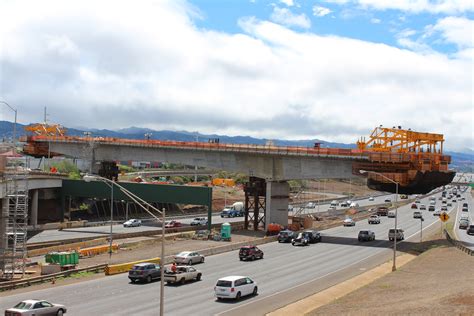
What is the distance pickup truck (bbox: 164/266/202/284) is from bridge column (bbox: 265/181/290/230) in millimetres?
32473

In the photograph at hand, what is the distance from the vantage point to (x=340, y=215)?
385 feet

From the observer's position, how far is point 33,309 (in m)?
26.4

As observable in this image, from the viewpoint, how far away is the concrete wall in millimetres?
67731

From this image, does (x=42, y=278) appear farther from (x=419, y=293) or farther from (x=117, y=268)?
(x=419, y=293)

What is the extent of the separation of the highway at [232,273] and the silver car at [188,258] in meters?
0.76

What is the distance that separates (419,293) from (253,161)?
44.4 m

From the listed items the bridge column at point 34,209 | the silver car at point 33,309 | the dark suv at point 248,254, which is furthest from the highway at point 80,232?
the silver car at point 33,309

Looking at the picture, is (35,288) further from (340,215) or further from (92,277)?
(340,215)

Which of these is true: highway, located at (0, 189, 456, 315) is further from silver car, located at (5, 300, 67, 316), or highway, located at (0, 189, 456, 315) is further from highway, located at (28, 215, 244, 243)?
highway, located at (28, 215, 244, 243)

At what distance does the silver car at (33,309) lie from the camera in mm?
26062

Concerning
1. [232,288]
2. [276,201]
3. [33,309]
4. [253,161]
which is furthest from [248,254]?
[33,309]

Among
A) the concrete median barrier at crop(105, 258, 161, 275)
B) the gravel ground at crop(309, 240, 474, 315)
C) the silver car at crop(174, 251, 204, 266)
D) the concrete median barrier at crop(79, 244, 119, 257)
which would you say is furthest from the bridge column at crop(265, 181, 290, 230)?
the concrete median barrier at crop(105, 258, 161, 275)

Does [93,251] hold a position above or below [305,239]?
below

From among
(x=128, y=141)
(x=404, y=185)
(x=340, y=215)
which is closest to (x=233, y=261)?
(x=404, y=185)
